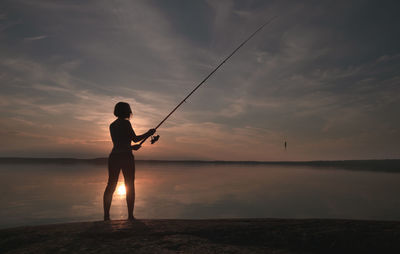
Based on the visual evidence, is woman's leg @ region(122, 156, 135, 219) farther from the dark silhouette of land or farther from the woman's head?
the dark silhouette of land

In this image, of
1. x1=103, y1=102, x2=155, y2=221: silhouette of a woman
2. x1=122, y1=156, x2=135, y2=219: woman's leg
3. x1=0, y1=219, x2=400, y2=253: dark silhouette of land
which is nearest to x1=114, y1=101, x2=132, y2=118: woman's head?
x1=103, y1=102, x2=155, y2=221: silhouette of a woman

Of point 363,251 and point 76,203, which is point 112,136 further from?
point 76,203

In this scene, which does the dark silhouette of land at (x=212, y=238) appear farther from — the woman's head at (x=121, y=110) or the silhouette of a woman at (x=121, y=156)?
the woman's head at (x=121, y=110)

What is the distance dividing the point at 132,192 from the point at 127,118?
1.29m

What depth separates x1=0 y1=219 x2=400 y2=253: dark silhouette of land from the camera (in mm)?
2723

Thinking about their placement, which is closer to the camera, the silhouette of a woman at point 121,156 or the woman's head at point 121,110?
the silhouette of a woman at point 121,156

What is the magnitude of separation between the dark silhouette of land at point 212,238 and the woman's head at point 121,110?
1.92 metres

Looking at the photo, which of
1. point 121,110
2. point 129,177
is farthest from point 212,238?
point 121,110

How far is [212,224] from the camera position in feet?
11.9

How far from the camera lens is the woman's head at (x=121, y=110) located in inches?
192

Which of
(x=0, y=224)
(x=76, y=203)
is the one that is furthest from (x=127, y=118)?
(x=76, y=203)

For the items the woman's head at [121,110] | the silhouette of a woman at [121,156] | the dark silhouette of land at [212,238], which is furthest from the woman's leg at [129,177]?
the dark silhouette of land at [212,238]

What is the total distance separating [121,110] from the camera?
16.0ft

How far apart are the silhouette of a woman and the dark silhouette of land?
1.08 metres
